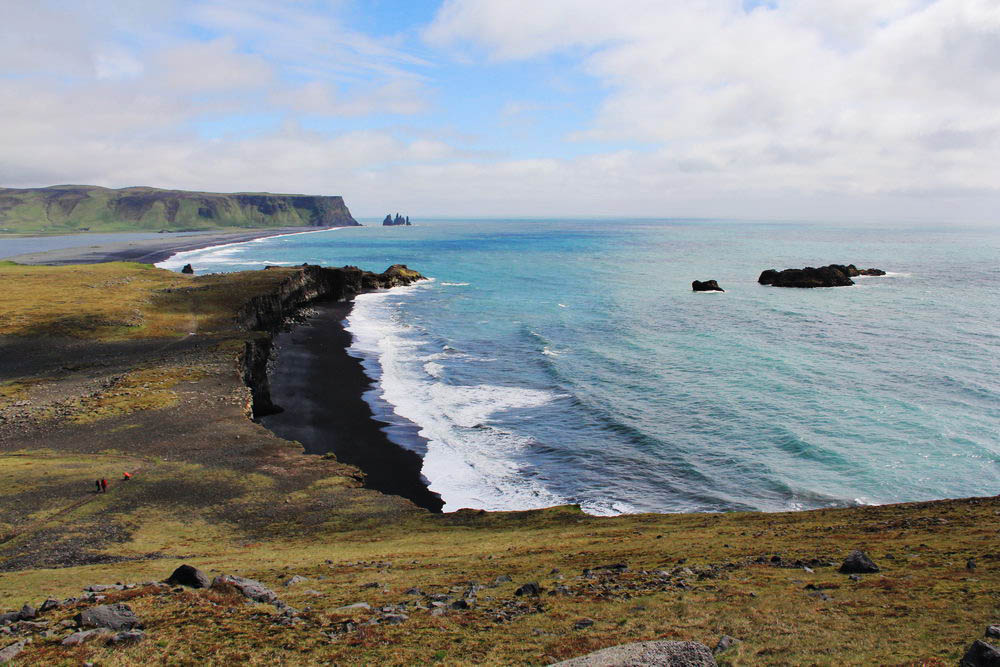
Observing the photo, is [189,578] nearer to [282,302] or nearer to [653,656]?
[653,656]

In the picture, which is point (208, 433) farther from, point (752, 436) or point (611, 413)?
point (752, 436)

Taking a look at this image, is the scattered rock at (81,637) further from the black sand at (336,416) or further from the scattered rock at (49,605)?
the black sand at (336,416)

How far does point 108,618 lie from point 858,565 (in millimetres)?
19601

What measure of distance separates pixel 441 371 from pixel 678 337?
30.4 metres

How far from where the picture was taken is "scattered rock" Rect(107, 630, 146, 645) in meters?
12.6

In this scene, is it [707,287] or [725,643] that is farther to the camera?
[707,287]

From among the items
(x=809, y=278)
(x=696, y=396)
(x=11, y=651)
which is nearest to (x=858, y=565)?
(x=11, y=651)

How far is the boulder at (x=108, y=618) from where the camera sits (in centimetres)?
1327

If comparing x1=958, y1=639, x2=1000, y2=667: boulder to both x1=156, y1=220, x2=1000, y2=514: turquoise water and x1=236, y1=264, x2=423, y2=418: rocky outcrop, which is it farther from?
x1=236, y1=264, x2=423, y2=418: rocky outcrop

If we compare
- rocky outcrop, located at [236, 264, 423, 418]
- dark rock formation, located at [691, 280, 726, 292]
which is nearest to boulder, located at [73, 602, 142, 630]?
rocky outcrop, located at [236, 264, 423, 418]

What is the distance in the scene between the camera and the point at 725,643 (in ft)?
39.9

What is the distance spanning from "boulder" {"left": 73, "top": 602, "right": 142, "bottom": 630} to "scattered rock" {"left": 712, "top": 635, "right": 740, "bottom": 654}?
1321 centimetres

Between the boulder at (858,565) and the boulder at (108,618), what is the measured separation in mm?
18725

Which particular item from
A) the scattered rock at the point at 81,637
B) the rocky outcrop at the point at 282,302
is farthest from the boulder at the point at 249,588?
the rocky outcrop at the point at 282,302
